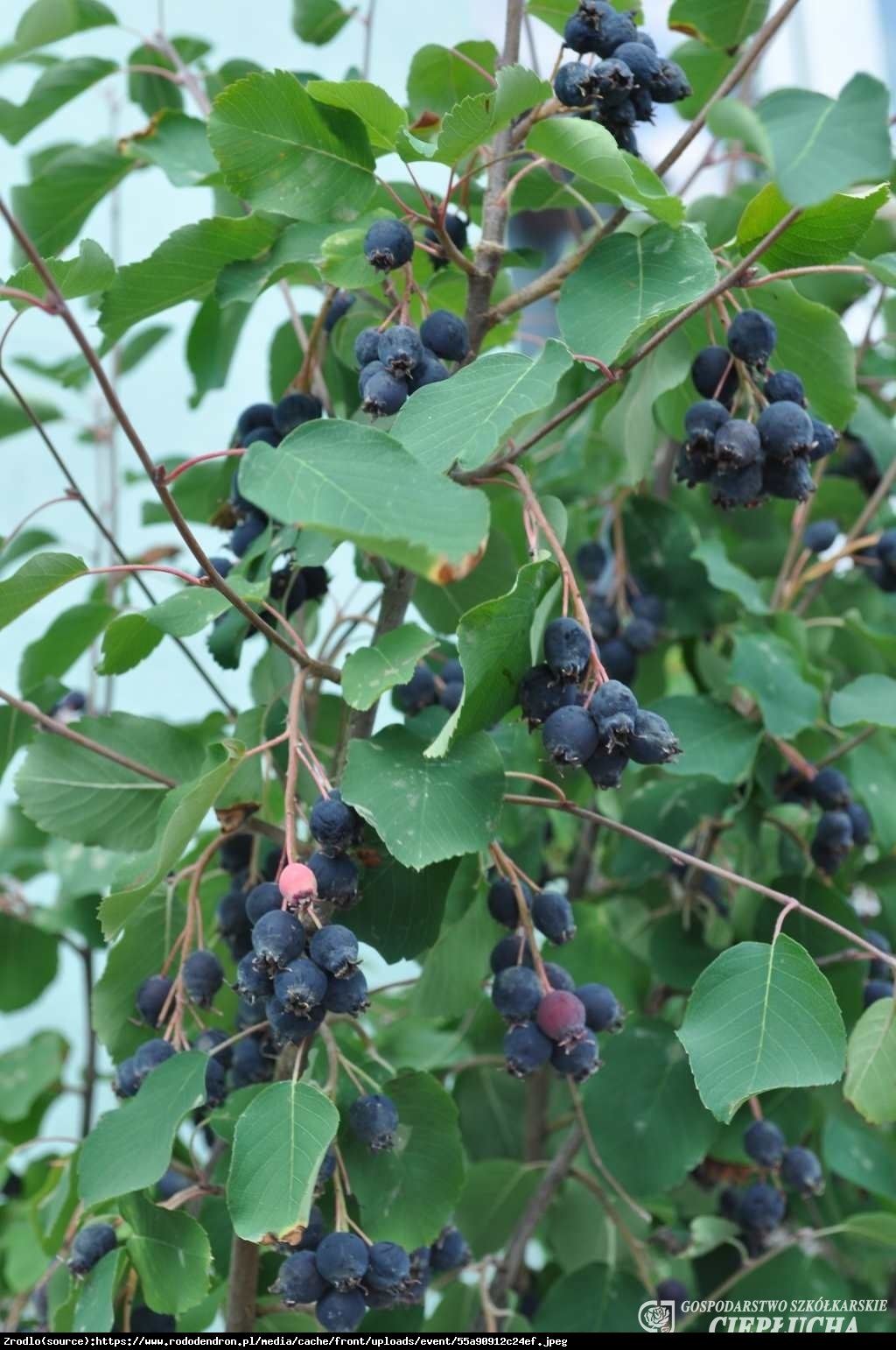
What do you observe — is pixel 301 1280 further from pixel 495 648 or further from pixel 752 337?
pixel 752 337

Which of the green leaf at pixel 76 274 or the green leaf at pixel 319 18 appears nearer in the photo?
the green leaf at pixel 76 274

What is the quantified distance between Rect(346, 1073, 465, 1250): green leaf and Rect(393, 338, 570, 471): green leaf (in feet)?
1.32

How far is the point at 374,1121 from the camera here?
28.5 inches

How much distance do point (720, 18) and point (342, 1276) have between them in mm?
890

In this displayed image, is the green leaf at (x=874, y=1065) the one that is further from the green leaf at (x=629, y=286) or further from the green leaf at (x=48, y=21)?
the green leaf at (x=48, y=21)

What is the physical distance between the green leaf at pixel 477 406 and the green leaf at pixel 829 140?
0.54 ft

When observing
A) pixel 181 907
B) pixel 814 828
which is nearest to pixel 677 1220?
pixel 814 828

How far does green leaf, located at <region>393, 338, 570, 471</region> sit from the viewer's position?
0.59 meters

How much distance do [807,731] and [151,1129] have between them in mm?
642

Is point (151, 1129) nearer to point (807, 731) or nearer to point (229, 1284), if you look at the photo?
point (229, 1284)

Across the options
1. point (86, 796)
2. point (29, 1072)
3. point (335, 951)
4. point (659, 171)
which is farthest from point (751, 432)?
point (29, 1072)

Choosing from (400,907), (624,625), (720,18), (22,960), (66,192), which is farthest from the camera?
(22,960)

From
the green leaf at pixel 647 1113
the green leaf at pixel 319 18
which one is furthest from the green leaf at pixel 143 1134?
the green leaf at pixel 319 18

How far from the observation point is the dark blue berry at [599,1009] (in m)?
0.76
